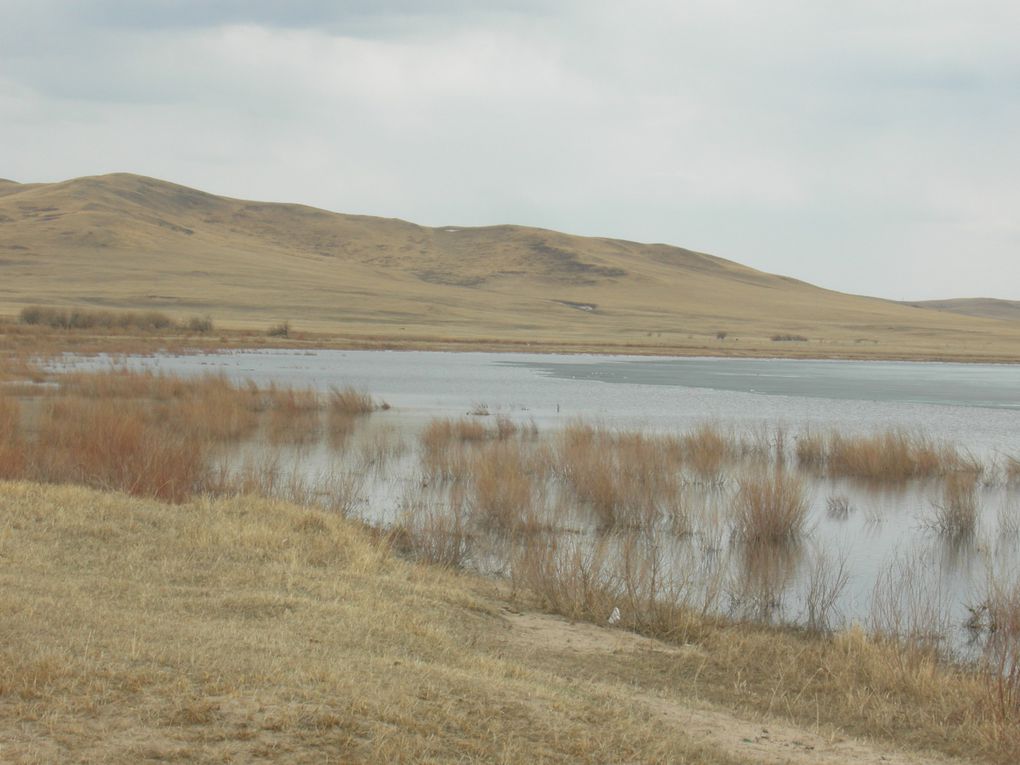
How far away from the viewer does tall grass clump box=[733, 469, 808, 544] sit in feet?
48.9

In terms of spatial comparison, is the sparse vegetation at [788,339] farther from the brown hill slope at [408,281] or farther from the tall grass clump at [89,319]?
the tall grass clump at [89,319]

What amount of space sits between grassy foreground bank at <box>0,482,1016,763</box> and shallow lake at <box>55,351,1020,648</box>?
3019 mm

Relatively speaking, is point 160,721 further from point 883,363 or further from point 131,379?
point 883,363

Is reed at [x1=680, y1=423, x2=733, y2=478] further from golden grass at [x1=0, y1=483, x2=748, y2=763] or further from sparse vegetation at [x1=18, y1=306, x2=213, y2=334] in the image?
sparse vegetation at [x1=18, y1=306, x2=213, y2=334]

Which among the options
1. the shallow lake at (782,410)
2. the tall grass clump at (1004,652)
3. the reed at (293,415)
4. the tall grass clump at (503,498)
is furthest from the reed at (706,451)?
the tall grass clump at (1004,652)

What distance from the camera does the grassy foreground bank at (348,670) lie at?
5914 mm

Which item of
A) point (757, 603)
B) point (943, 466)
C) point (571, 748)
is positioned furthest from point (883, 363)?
point (571, 748)

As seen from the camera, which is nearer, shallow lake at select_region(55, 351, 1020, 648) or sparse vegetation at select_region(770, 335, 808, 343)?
shallow lake at select_region(55, 351, 1020, 648)

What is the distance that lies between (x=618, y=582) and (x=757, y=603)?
5.80 feet

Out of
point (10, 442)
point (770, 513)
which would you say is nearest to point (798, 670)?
point (770, 513)

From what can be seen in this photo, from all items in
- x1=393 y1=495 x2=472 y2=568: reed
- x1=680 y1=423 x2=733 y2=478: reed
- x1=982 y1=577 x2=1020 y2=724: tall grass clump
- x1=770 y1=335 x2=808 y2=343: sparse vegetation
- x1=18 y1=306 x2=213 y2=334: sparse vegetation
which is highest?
x1=770 y1=335 x2=808 y2=343: sparse vegetation

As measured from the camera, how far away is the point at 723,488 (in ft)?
61.7

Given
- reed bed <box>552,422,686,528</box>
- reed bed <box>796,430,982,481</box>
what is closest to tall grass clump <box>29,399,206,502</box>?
reed bed <box>552,422,686,528</box>

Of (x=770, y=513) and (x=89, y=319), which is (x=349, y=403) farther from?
(x=89, y=319)
